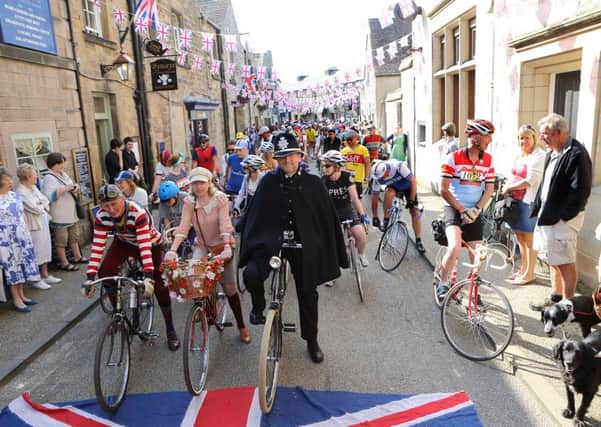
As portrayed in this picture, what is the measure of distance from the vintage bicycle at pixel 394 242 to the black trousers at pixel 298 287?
9.14ft

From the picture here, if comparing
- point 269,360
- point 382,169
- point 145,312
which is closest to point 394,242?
point 382,169

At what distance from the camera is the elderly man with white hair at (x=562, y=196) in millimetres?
4277

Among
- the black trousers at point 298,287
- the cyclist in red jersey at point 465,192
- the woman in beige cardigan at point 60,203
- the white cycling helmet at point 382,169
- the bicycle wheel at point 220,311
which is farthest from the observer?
the woman in beige cardigan at point 60,203

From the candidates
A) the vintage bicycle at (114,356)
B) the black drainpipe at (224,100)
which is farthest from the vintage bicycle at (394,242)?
the black drainpipe at (224,100)

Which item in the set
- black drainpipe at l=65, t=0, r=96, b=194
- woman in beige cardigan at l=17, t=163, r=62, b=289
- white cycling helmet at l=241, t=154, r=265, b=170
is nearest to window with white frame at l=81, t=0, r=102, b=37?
black drainpipe at l=65, t=0, r=96, b=194

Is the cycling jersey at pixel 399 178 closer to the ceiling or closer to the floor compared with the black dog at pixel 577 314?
closer to the ceiling

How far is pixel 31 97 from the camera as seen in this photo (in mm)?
7945

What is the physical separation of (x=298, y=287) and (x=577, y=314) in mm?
2171

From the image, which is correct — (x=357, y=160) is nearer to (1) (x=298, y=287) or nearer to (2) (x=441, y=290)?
(2) (x=441, y=290)

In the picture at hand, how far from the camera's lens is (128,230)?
14.1ft

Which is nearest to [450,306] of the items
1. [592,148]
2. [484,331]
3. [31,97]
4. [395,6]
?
[484,331]

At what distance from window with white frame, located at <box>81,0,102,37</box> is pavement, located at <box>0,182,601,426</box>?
6.09 metres

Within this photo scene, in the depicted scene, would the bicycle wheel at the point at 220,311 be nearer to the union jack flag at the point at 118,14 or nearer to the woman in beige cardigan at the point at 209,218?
the woman in beige cardigan at the point at 209,218

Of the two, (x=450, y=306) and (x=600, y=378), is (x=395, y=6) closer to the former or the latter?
(x=450, y=306)
